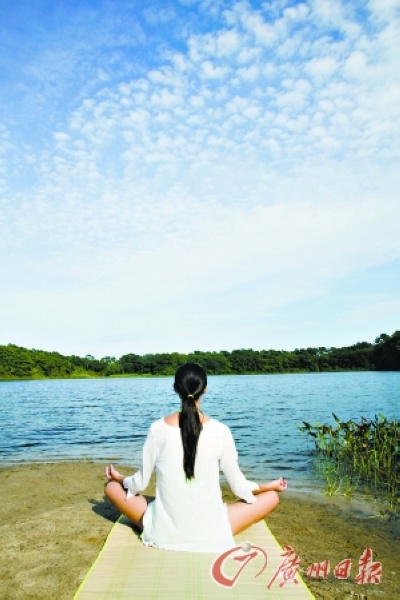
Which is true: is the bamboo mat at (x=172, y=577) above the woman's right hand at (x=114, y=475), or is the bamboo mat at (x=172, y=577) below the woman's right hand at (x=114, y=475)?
below

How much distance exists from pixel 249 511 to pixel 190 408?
1.55 metres

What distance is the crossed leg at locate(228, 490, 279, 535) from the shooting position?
4614 mm

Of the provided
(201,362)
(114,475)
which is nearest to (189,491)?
(114,475)

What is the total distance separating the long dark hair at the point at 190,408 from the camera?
3943 mm

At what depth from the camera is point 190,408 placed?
396cm

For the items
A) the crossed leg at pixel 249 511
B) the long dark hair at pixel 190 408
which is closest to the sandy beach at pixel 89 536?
the crossed leg at pixel 249 511

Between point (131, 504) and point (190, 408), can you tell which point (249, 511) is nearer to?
point (131, 504)

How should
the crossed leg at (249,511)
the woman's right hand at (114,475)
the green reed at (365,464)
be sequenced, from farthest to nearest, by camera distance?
the green reed at (365,464) < the woman's right hand at (114,475) < the crossed leg at (249,511)

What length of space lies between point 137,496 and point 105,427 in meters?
16.1

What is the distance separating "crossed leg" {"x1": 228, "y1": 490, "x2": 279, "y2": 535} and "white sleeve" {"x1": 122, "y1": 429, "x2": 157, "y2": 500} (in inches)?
37.7

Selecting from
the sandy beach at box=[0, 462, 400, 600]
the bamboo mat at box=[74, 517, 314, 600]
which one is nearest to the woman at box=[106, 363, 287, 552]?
the bamboo mat at box=[74, 517, 314, 600]

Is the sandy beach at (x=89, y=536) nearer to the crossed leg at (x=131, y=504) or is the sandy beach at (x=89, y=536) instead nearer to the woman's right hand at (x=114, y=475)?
the crossed leg at (x=131, y=504)

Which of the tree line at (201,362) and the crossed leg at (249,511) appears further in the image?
the tree line at (201,362)

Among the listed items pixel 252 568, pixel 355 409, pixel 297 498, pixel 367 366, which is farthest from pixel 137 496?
pixel 367 366
